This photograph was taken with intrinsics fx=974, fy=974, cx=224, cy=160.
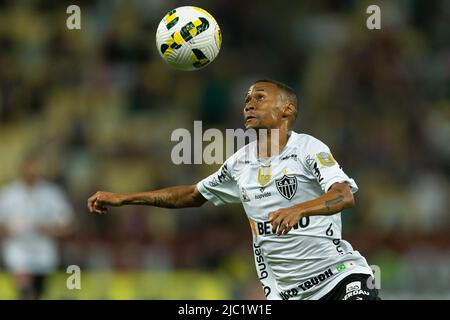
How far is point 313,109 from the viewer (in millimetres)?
16578

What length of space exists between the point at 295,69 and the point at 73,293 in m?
6.72

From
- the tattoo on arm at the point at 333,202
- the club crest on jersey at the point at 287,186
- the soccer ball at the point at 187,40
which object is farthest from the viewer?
the soccer ball at the point at 187,40

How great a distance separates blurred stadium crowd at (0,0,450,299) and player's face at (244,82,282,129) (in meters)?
5.39

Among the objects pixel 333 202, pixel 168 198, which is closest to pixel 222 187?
pixel 168 198

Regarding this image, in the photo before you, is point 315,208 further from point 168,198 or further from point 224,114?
point 224,114

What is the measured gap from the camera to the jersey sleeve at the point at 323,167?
275 inches

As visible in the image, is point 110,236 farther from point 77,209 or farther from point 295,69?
point 295,69

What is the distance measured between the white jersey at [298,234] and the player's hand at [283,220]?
92 cm

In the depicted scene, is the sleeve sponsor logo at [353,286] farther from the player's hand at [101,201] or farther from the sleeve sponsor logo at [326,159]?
the player's hand at [101,201]

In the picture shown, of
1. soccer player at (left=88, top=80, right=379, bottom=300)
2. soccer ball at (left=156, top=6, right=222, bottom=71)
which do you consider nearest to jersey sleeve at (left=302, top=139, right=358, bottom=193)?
soccer player at (left=88, top=80, right=379, bottom=300)

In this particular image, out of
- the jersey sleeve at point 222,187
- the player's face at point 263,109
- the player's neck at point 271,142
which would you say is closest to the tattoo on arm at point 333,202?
the player's neck at point 271,142

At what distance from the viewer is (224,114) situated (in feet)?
52.7

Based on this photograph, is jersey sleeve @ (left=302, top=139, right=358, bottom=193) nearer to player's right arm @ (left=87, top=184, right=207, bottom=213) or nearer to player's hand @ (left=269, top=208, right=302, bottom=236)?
player's hand @ (left=269, top=208, right=302, bottom=236)

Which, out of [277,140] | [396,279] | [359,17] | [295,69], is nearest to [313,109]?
[295,69]
